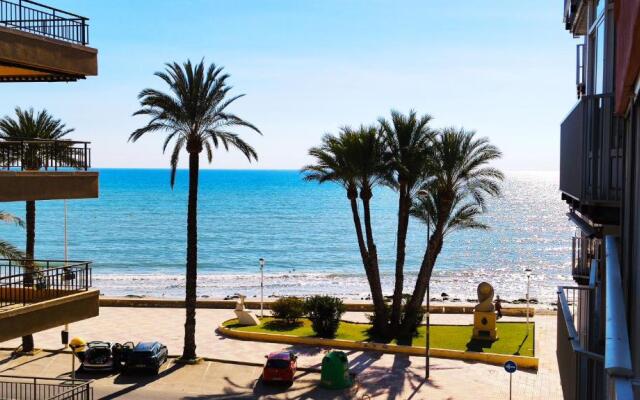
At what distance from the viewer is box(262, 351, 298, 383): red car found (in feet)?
83.2

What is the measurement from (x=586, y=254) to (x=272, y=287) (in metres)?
61.6

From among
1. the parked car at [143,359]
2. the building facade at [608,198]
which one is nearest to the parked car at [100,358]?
the parked car at [143,359]

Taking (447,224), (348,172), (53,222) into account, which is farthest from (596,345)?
(53,222)

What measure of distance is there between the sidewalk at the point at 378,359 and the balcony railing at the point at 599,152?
724 inches

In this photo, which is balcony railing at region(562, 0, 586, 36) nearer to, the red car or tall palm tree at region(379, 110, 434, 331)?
the red car

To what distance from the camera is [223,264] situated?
8919 centimetres

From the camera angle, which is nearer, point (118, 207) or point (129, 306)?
point (129, 306)

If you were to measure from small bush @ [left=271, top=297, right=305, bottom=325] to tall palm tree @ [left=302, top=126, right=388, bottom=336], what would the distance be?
401 cm

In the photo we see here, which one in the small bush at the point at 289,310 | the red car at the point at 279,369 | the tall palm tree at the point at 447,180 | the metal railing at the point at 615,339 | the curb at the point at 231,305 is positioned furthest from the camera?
the curb at the point at 231,305

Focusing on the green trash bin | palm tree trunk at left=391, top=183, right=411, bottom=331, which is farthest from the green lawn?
the green trash bin

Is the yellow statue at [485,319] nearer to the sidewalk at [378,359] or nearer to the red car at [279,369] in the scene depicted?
the sidewalk at [378,359]

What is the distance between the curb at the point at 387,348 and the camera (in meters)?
28.7

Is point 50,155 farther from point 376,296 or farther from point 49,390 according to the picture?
point 376,296

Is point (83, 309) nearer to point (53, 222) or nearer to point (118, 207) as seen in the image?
point (53, 222)
